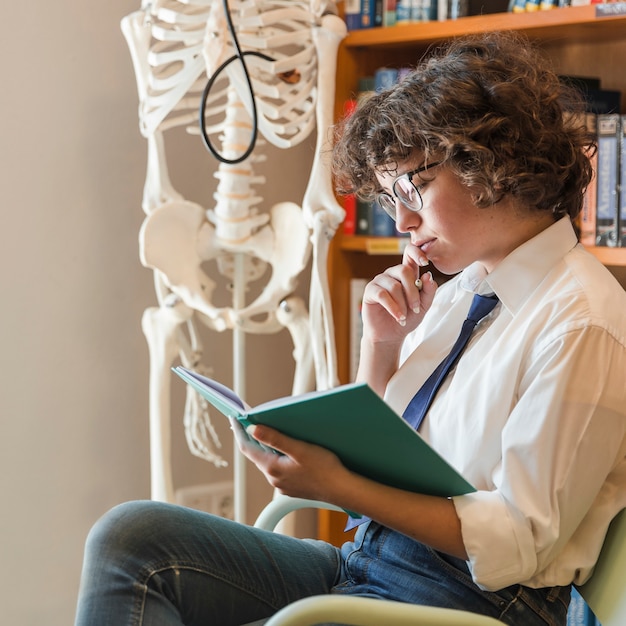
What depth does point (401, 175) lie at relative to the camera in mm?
1135

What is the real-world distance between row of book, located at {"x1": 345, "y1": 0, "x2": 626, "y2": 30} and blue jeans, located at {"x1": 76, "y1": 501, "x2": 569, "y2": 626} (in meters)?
1.11

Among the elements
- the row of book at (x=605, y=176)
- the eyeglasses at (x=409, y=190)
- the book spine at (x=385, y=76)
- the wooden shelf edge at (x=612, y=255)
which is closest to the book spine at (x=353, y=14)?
the book spine at (x=385, y=76)

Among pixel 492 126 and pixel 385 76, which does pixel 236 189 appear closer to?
pixel 385 76

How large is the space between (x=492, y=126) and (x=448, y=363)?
30cm

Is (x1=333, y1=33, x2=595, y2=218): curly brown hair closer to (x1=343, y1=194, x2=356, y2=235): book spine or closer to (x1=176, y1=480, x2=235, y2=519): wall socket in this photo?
(x1=343, y1=194, x2=356, y2=235): book spine

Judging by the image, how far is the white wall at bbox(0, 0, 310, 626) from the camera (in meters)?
1.86

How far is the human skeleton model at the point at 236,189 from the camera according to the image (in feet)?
5.47

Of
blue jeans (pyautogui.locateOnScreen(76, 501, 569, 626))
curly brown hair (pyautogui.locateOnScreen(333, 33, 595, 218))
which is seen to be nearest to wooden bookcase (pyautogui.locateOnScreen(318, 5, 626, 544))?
curly brown hair (pyautogui.locateOnScreen(333, 33, 595, 218))

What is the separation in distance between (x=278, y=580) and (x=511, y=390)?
0.37 meters

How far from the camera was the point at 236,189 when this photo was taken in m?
A: 1.71

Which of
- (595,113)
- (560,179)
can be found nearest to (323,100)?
(595,113)

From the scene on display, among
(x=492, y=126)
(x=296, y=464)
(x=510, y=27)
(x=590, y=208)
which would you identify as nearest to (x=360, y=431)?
(x=296, y=464)

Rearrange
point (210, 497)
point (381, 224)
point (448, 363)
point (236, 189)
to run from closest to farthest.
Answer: point (448, 363) < point (236, 189) < point (381, 224) < point (210, 497)

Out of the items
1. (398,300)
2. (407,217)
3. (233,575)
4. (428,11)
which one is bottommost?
(233,575)
